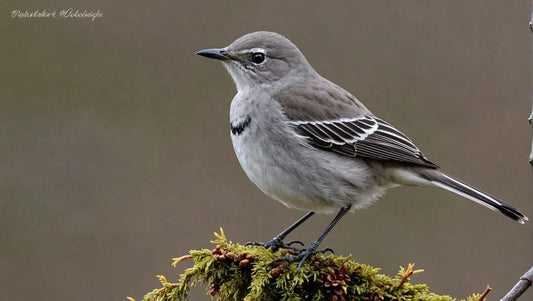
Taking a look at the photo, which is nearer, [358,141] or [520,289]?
[520,289]

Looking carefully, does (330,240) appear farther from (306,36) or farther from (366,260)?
(306,36)

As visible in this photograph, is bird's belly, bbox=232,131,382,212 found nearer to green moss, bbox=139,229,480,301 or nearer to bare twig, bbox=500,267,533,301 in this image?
green moss, bbox=139,229,480,301

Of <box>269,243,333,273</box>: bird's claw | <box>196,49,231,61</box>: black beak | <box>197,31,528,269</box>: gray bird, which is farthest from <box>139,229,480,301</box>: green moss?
<box>196,49,231,61</box>: black beak

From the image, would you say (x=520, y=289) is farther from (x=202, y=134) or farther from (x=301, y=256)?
(x=202, y=134)

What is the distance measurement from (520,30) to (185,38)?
4.01m

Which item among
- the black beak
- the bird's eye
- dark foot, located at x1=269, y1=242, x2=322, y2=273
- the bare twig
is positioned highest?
the black beak

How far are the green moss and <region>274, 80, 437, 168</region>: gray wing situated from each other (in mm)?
1208

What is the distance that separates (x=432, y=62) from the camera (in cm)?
862

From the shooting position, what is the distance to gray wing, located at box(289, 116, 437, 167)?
5363 mm

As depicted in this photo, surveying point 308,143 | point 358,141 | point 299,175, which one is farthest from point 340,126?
point 299,175

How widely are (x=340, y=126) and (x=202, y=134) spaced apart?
11.2 ft

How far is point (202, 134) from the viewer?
28.3ft

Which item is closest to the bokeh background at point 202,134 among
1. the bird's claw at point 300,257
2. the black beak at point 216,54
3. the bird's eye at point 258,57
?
the bird's eye at point 258,57

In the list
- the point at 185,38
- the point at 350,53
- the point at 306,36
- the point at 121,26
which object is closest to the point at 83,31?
the point at 121,26
